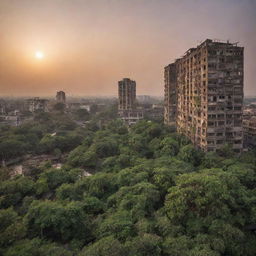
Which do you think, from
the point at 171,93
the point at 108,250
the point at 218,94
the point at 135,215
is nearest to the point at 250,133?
the point at 218,94

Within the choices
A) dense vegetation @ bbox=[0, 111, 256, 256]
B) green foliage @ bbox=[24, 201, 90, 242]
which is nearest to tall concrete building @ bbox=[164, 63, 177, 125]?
dense vegetation @ bbox=[0, 111, 256, 256]

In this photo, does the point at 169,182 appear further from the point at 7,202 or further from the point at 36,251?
the point at 7,202

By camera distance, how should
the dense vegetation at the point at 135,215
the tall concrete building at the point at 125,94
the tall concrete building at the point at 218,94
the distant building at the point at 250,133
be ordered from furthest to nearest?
→ the tall concrete building at the point at 125,94 → the distant building at the point at 250,133 → the tall concrete building at the point at 218,94 → the dense vegetation at the point at 135,215

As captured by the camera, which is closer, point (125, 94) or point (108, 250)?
point (108, 250)

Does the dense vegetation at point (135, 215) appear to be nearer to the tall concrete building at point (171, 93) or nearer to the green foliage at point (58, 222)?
the green foliage at point (58, 222)

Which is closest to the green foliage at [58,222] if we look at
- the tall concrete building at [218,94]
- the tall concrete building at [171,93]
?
the tall concrete building at [218,94]

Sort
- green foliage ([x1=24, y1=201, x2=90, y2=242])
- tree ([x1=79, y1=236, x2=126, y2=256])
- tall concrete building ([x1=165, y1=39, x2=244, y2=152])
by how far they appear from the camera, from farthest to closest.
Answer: tall concrete building ([x1=165, y1=39, x2=244, y2=152]), green foliage ([x1=24, y1=201, x2=90, y2=242]), tree ([x1=79, y1=236, x2=126, y2=256])

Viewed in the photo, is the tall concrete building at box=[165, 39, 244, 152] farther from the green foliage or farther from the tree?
the tree

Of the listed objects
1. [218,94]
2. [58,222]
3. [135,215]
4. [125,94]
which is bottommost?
[58,222]

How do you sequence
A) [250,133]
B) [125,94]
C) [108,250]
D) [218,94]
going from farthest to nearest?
[125,94] < [250,133] < [218,94] < [108,250]

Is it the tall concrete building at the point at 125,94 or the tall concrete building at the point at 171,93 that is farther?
the tall concrete building at the point at 125,94

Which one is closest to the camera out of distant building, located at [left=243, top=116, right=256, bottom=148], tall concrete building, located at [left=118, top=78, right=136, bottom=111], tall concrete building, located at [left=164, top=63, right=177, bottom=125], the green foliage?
the green foliage

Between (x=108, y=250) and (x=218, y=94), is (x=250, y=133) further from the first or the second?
(x=108, y=250)
